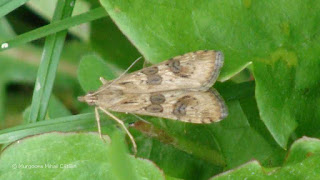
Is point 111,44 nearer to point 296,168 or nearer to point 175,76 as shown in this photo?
point 175,76

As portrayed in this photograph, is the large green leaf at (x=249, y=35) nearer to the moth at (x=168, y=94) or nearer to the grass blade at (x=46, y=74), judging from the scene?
the moth at (x=168, y=94)

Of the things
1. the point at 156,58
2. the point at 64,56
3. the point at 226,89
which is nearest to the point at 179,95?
the point at 226,89

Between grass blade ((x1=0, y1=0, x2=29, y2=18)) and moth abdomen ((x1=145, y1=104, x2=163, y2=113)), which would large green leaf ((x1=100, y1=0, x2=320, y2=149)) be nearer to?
moth abdomen ((x1=145, y1=104, x2=163, y2=113))

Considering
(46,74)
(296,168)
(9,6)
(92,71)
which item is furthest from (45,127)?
(296,168)

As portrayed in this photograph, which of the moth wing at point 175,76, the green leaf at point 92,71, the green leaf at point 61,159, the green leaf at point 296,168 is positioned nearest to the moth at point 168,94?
the moth wing at point 175,76

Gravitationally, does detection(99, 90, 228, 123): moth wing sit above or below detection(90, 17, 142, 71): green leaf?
below

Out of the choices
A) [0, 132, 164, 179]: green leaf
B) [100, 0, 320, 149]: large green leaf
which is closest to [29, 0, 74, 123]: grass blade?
[0, 132, 164, 179]: green leaf
